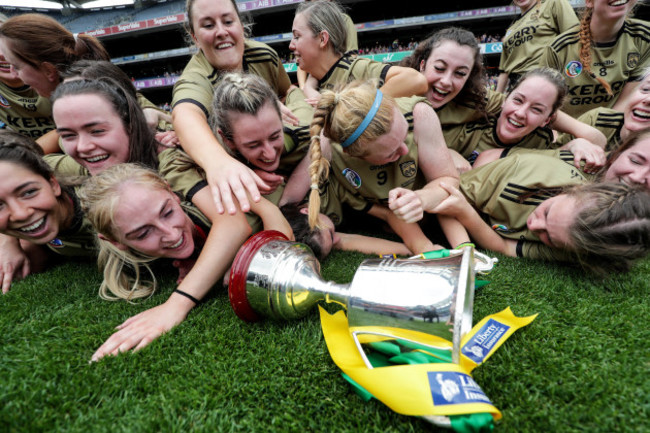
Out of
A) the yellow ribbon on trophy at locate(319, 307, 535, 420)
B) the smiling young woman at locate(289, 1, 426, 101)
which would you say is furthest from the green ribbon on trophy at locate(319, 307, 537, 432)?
the smiling young woman at locate(289, 1, 426, 101)

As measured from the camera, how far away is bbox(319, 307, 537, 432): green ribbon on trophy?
0.65 m

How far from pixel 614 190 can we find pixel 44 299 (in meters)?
2.65

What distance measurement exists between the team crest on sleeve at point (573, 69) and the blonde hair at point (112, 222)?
10.2 ft

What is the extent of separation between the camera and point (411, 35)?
26.2ft

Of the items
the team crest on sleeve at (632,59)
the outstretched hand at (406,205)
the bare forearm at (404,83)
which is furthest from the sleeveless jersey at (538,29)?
the outstretched hand at (406,205)

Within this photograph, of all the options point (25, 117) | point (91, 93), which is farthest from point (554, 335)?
point (25, 117)

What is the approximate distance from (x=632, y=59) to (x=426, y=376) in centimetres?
315

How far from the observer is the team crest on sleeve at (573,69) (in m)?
2.42

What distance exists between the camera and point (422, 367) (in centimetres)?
71

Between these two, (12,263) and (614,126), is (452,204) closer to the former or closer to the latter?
(614,126)

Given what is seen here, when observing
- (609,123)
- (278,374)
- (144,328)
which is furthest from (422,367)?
(609,123)

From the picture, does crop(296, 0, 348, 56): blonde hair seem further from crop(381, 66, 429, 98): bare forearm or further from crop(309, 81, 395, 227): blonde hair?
crop(309, 81, 395, 227): blonde hair

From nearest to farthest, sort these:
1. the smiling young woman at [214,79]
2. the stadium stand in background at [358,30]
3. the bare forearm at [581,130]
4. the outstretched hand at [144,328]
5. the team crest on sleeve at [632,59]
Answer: the outstretched hand at [144,328] < the smiling young woman at [214,79] < the bare forearm at [581,130] < the team crest on sleeve at [632,59] < the stadium stand in background at [358,30]

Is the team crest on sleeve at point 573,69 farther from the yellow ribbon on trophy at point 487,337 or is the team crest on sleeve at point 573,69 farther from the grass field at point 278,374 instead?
the yellow ribbon on trophy at point 487,337
